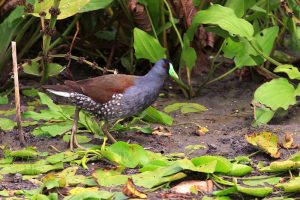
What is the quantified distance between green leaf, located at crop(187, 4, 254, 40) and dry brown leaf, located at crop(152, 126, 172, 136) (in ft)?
2.82

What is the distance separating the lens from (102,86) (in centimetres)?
571

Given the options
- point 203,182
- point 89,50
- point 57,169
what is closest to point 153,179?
point 203,182

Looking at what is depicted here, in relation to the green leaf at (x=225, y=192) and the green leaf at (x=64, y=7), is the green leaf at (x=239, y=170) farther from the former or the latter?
the green leaf at (x=64, y=7)

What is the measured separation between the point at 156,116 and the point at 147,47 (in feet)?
2.13

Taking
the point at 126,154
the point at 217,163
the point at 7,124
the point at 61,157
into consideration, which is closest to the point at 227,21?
the point at 126,154

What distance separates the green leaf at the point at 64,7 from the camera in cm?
598

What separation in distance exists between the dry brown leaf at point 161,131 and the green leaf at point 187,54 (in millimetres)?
809

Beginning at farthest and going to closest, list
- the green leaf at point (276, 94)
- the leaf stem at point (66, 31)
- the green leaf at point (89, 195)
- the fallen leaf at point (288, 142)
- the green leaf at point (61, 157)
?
the leaf stem at point (66, 31) < the green leaf at point (276, 94) < the fallen leaf at point (288, 142) < the green leaf at point (61, 157) < the green leaf at point (89, 195)

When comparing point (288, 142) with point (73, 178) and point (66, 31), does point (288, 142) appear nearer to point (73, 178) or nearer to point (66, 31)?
point (73, 178)

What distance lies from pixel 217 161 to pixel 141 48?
1881 millimetres

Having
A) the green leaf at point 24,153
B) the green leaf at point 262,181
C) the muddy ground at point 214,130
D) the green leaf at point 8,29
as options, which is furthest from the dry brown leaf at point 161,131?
the green leaf at point 8,29

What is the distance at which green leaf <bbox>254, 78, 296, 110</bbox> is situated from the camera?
5934 mm

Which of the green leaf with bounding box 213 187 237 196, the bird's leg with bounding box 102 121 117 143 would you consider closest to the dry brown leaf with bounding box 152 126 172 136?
the bird's leg with bounding box 102 121 117 143

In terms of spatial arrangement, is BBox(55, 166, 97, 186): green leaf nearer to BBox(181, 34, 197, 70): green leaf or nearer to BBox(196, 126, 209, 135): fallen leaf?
BBox(196, 126, 209, 135): fallen leaf
